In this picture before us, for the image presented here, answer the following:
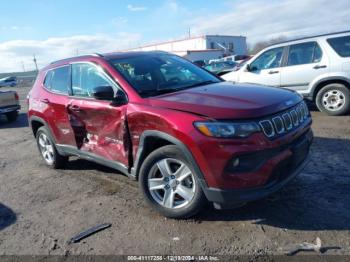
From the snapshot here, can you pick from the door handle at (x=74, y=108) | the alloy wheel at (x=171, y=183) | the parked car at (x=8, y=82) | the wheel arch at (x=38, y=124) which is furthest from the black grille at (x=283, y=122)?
the parked car at (x=8, y=82)

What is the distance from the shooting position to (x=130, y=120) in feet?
13.0

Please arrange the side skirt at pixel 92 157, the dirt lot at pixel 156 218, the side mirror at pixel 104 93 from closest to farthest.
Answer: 1. the dirt lot at pixel 156 218
2. the side mirror at pixel 104 93
3. the side skirt at pixel 92 157

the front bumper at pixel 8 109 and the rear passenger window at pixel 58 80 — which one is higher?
the rear passenger window at pixel 58 80

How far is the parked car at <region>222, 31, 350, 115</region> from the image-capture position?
802 centimetres

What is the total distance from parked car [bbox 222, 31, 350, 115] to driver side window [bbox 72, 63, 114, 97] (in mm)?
5511

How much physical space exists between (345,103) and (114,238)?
658 centimetres

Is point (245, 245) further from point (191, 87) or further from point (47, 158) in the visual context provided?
point (47, 158)

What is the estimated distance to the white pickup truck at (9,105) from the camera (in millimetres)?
12877

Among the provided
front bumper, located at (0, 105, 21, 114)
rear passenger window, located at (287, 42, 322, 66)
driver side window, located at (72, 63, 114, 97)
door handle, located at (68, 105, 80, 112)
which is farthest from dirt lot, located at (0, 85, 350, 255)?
front bumper, located at (0, 105, 21, 114)

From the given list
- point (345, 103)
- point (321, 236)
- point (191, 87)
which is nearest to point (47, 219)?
point (191, 87)

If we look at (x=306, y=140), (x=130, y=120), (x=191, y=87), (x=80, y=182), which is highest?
(x=191, y=87)

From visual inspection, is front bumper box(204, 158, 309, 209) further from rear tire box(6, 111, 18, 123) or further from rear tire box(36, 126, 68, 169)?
rear tire box(6, 111, 18, 123)

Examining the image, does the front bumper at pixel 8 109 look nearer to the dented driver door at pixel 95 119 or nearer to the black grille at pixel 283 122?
the dented driver door at pixel 95 119

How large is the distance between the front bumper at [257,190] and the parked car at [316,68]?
5209mm
